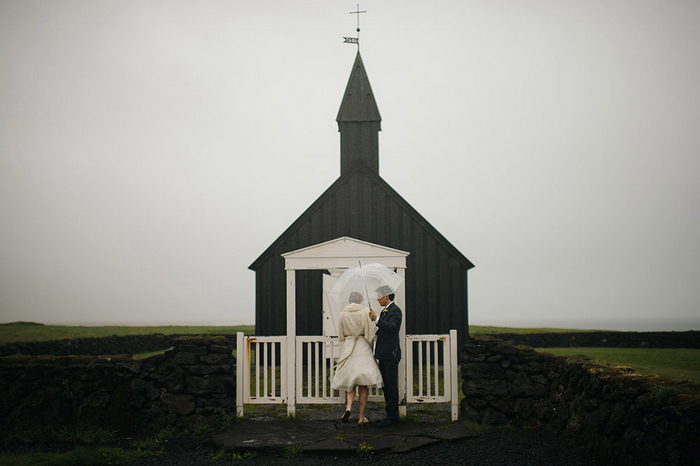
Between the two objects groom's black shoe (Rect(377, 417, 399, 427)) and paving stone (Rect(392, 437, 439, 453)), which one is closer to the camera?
paving stone (Rect(392, 437, 439, 453))

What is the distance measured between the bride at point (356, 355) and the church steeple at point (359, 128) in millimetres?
10536

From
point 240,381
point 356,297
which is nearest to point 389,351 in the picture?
point 356,297

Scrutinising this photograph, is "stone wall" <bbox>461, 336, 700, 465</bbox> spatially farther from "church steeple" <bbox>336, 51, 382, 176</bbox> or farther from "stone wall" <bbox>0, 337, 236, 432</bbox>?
"church steeple" <bbox>336, 51, 382, 176</bbox>

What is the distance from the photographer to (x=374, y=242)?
53.2 feet

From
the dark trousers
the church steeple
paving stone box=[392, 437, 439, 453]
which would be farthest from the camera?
the church steeple

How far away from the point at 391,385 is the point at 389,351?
0.57 metres

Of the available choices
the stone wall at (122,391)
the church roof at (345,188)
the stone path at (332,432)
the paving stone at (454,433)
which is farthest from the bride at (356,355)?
the church roof at (345,188)

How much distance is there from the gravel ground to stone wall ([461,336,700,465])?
1.13 feet

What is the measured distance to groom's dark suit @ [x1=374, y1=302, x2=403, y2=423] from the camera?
859 centimetres

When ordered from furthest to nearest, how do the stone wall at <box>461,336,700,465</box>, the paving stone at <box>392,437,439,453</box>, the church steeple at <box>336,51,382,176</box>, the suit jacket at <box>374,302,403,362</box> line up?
the church steeple at <box>336,51,382,176</box> → the suit jacket at <box>374,302,403,362</box> → the paving stone at <box>392,437,439,453</box> → the stone wall at <box>461,336,700,465</box>

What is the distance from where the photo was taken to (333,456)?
7.24 m

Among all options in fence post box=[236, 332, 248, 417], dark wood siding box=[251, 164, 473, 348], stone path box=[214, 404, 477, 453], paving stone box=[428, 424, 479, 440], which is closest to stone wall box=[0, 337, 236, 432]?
fence post box=[236, 332, 248, 417]

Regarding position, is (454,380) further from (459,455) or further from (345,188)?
(345,188)

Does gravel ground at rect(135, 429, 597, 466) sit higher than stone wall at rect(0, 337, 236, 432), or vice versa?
stone wall at rect(0, 337, 236, 432)
